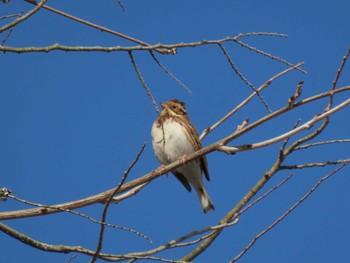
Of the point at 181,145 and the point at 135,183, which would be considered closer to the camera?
the point at 135,183

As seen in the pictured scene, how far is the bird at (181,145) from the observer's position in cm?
803

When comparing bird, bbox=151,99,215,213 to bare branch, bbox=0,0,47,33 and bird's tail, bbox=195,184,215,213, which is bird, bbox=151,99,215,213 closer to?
bird's tail, bbox=195,184,215,213

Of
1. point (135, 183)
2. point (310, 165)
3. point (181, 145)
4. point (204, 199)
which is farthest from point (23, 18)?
point (204, 199)

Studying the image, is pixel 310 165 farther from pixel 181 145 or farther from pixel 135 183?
pixel 181 145

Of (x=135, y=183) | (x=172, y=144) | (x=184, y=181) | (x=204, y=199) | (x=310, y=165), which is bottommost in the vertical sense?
(x=310, y=165)

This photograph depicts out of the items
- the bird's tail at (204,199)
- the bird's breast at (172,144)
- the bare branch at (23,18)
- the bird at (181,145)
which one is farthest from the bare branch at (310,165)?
the bird's tail at (204,199)

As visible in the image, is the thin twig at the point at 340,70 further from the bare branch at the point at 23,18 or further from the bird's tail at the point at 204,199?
the bird's tail at the point at 204,199

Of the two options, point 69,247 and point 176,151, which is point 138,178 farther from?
point 176,151

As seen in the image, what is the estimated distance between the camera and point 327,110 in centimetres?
411

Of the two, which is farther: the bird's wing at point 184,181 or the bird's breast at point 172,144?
the bird's wing at point 184,181

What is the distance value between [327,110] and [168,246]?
138cm

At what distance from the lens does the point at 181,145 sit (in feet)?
26.3

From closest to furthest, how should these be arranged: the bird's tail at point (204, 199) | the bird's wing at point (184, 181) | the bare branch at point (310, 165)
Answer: the bare branch at point (310, 165), the bird's tail at point (204, 199), the bird's wing at point (184, 181)

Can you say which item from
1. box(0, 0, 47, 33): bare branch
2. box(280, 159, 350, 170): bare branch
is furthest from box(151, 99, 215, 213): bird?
box(0, 0, 47, 33): bare branch
